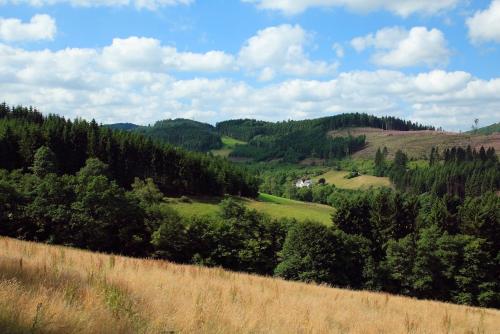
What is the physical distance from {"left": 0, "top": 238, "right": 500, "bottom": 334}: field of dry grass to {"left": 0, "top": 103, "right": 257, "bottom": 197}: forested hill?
3721 inches

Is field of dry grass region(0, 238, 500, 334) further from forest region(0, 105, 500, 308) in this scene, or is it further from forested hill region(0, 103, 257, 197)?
forested hill region(0, 103, 257, 197)

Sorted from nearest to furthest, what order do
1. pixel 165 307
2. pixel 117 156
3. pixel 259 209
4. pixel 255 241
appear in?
1. pixel 165 307
2. pixel 255 241
3. pixel 259 209
4. pixel 117 156

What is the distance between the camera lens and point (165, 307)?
8.88 meters

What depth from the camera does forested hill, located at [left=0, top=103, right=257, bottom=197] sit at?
100m

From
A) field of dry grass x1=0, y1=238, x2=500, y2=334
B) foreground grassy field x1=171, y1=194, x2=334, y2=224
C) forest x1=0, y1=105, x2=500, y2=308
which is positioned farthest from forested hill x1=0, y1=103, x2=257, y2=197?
field of dry grass x1=0, y1=238, x2=500, y2=334

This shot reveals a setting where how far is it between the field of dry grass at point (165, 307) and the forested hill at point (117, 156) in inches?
3721

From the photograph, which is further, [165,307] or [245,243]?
[245,243]

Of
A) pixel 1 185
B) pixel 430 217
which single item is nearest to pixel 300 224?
pixel 430 217

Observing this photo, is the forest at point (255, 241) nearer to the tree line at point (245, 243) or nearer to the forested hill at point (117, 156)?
the tree line at point (245, 243)

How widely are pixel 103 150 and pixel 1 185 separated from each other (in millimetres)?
52082

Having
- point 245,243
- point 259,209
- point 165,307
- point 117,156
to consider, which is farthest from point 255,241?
point 117,156

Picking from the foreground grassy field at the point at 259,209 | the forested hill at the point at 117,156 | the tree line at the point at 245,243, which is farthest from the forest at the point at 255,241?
the forested hill at the point at 117,156

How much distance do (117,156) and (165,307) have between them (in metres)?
111

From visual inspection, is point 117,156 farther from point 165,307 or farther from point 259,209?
point 165,307
